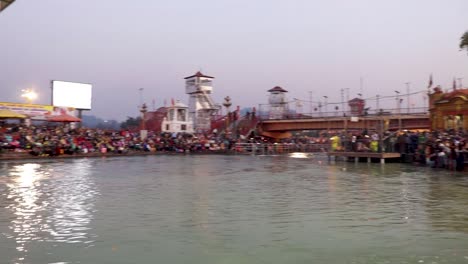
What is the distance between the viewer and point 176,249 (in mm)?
7938

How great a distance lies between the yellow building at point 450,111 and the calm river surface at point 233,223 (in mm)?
24400

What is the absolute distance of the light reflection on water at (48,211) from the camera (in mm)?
8672

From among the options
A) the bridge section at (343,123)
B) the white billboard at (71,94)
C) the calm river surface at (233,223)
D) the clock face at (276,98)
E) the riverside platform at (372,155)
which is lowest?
the calm river surface at (233,223)

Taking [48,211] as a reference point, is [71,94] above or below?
above

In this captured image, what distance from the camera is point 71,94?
5681cm

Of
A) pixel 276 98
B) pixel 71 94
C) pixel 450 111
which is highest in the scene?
pixel 276 98

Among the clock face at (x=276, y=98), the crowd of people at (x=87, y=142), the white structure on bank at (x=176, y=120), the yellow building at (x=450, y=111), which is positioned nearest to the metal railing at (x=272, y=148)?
the crowd of people at (x=87, y=142)

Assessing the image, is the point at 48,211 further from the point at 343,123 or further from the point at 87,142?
the point at 343,123

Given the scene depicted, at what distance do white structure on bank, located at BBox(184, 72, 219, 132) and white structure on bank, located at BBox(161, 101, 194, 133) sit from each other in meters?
4.19

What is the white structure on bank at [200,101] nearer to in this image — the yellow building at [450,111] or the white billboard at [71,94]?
the white billboard at [71,94]

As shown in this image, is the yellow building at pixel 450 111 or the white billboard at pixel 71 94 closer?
the yellow building at pixel 450 111

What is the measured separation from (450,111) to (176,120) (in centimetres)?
4745

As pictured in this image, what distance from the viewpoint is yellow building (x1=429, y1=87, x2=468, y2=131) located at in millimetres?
39116

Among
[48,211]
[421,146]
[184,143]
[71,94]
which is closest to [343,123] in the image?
[184,143]
